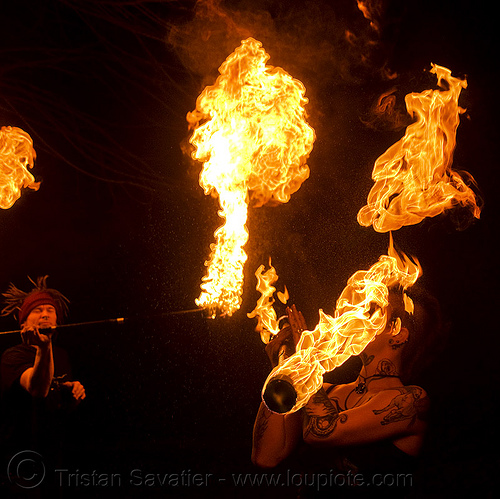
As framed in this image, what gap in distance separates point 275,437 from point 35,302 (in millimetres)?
2258

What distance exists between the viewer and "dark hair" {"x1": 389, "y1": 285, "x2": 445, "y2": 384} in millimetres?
3752

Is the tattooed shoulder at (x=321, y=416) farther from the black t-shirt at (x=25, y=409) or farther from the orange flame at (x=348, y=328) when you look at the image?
the black t-shirt at (x=25, y=409)

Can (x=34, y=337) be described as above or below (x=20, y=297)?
below

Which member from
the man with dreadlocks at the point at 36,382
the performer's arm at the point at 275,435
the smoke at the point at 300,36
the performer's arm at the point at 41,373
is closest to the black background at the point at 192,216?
the smoke at the point at 300,36

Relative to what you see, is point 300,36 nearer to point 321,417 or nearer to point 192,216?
point 192,216

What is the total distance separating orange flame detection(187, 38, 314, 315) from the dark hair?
1.29 meters

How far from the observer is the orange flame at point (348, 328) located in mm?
3469

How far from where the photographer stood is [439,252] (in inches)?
161

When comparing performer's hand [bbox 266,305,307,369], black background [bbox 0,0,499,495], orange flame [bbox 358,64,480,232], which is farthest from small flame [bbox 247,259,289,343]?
orange flame [bbox 358,64,480,232]

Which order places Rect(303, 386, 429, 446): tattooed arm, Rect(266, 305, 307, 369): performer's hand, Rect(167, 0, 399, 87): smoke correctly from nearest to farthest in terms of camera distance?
Rect(303, 386, 429, 446): tattooed arm → Rect(266, 305, 307, 369): performer's hand → Rect(167, 0, 399, 87): smoke

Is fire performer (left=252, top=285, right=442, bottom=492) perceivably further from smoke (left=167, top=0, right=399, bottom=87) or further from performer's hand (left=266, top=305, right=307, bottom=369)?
smoke (left=167, top=0, right=399, bottom=87)

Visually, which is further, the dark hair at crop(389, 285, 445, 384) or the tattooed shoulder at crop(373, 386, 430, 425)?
the dark hair at crop(389, 285, 445, 384)

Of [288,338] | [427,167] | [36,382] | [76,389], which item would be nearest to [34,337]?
[36,382]

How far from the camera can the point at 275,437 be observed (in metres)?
3.65
